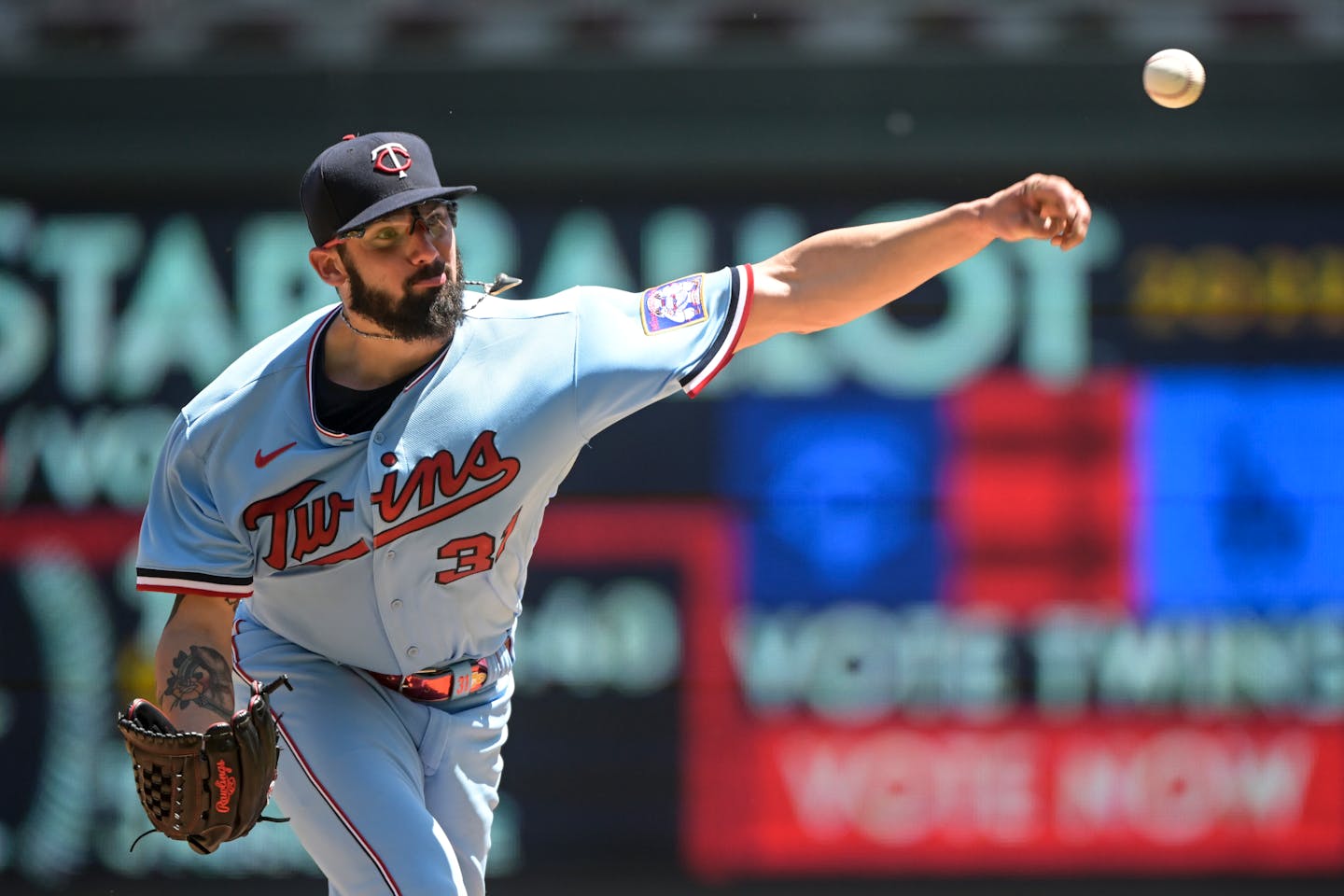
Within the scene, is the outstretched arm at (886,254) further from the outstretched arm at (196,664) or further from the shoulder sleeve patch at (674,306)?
the outstretched arm at (196,664)

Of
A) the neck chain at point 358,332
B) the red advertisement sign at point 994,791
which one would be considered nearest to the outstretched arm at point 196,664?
the neck chain at point 358,332

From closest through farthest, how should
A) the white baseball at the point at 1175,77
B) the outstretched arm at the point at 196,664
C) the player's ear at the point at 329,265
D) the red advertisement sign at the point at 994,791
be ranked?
the outstretched arm at the point at 196,664 < the player's ear at the point at 329,265 < the white baseball at the point at 1175,77 < the red advertisement sign at the point at 994,791

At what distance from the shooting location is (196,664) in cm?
288

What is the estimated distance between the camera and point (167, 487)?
9.68ft

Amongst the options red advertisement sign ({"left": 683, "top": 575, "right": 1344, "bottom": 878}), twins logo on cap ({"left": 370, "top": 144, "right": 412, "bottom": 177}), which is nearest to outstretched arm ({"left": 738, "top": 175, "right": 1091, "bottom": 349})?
twins logo on cap ({"left": 370, "top": 144, "right": 412, "bottom": 177})

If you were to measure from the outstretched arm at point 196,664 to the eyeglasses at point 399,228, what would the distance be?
63 centimetres

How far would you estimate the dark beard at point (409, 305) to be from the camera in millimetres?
2922

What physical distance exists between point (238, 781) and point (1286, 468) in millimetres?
3846

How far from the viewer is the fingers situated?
2.73m

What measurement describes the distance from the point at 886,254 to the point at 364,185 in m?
0.85

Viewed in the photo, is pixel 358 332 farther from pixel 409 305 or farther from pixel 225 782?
pixel 225 782

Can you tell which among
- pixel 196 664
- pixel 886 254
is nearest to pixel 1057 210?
pixel 886 254

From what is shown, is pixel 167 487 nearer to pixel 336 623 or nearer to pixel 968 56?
pixel 336 623

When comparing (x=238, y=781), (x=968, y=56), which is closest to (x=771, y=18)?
(x=968, y=56)
